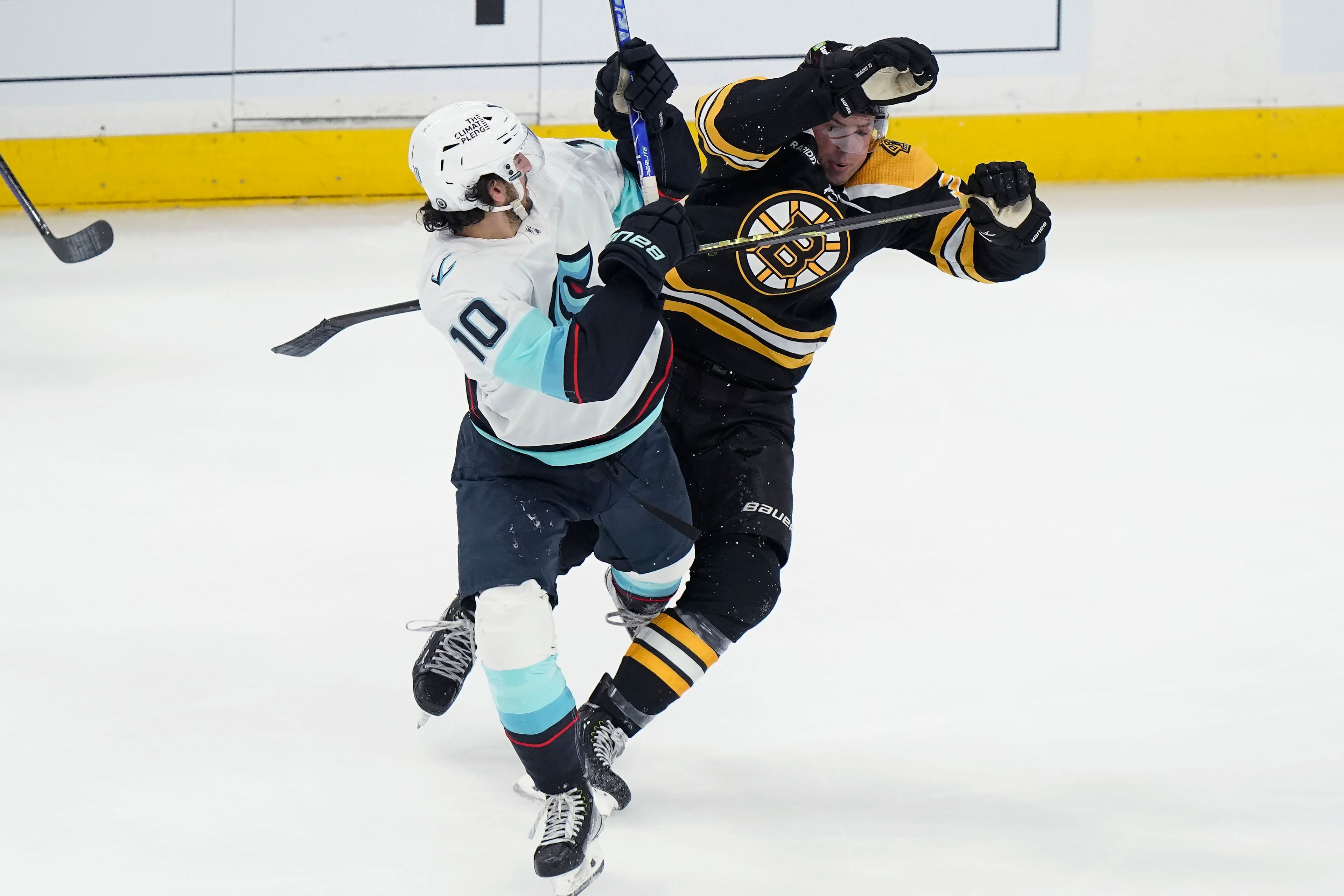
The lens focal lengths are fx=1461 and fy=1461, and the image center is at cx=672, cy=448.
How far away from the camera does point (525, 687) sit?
1952 mm

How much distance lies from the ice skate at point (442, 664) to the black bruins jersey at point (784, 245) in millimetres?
600

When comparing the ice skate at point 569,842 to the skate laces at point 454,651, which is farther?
the skate laces at point 454,651

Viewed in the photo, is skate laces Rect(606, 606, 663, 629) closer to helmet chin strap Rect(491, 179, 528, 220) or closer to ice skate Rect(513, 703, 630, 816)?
ice skate Rect(513, 703, 630, 816)

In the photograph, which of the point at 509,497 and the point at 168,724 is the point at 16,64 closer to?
the point at 168,724

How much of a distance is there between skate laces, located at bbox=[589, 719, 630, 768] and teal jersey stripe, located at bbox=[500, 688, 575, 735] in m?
0.21

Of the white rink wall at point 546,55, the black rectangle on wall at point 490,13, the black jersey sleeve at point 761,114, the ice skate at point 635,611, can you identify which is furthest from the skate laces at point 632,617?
the black rectangle on wall at point 490,13

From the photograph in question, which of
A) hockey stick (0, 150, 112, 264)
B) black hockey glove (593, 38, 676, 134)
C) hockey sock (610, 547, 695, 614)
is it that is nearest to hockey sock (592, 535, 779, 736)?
hockey sock (610, 547, 695, 614)

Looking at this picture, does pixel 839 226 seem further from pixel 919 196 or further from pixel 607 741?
pixel 607 741

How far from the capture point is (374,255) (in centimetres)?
508

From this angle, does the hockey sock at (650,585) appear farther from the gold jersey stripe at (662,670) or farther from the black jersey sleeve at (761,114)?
the black jersey sleeve at (761,114)

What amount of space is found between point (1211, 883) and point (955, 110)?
4.13m

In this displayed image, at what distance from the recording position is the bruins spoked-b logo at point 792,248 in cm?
235

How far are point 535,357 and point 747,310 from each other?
64 cm

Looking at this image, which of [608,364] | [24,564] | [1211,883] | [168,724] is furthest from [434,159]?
[24,564]
